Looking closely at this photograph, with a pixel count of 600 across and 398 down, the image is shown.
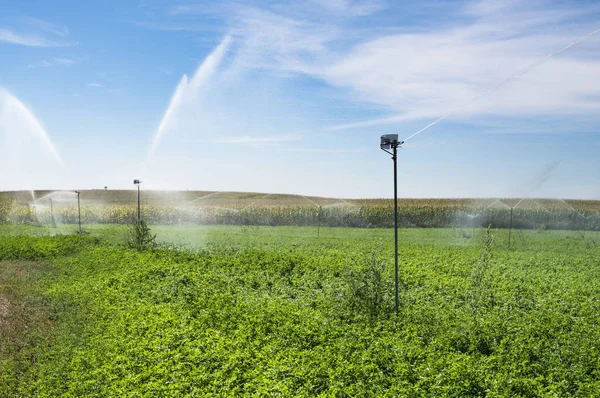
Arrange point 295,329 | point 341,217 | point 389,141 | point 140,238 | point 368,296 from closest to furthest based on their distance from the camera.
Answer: point 295,329 < point 389,141 < point 368,296 < point 140,238 < point 341,217

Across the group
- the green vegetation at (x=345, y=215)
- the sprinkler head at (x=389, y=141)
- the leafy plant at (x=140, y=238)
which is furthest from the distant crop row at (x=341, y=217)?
the sprinkler head at (x=389, y=141)

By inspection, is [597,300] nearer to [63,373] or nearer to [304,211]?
[63,373]

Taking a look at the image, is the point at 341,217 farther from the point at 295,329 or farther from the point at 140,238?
the point at 295,329

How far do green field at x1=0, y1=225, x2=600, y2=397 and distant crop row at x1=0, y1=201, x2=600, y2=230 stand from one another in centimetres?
2880

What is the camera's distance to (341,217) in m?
53.0

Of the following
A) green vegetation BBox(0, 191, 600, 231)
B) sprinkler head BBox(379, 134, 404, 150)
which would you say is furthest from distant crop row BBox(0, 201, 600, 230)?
sprinkler head BBox(379, 134, 404, 150)

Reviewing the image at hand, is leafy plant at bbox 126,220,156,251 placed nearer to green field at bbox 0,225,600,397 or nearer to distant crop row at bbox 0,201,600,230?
green field at bbox 0,225,600,397

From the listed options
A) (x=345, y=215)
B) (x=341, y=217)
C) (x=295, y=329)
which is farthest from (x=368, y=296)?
(x=345, y=215)

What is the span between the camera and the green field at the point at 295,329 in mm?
9117

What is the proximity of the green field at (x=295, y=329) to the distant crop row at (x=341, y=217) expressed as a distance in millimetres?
28805

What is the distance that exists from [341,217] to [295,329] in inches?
1632

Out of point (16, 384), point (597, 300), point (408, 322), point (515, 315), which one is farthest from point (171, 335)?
point (597, 300)

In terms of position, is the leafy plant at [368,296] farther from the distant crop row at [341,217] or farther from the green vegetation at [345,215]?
the green vegetation at [345,215]

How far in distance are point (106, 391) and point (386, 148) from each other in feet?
28.2
